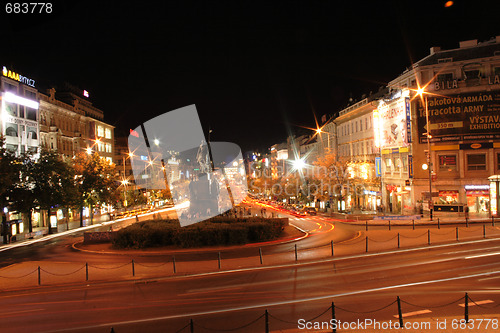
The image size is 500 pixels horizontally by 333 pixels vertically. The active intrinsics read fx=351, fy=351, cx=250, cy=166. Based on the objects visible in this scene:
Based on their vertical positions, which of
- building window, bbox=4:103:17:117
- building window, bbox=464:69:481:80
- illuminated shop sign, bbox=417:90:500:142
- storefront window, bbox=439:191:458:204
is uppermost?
building window, bbox=464:69:481:80

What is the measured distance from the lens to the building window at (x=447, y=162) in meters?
A: 37.9

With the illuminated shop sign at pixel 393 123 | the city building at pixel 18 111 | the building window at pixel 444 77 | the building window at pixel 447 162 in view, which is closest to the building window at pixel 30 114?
the city building at pixel 18 111

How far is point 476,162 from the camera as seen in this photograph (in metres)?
37.1

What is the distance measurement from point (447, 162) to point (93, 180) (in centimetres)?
4095

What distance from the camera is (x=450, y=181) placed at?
124ft

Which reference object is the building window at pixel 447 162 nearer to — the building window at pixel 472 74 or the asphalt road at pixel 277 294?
the building window at pixel 472 74

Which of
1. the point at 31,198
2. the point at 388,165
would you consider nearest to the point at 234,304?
the point at 31,198

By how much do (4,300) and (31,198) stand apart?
67.8 ft

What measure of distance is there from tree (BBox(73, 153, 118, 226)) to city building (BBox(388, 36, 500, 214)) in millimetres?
35740

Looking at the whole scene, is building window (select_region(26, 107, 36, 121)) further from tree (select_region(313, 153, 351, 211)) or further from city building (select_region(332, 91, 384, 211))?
city building (select_region(332, 91, 384, 211))

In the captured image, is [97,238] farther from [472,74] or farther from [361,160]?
[472,74]

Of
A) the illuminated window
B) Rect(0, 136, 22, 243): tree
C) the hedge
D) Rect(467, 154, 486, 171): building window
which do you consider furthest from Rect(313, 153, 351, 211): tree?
the illuminated window

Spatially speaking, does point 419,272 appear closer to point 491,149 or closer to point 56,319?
point 56,319

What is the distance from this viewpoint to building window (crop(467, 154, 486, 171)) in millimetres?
36969
